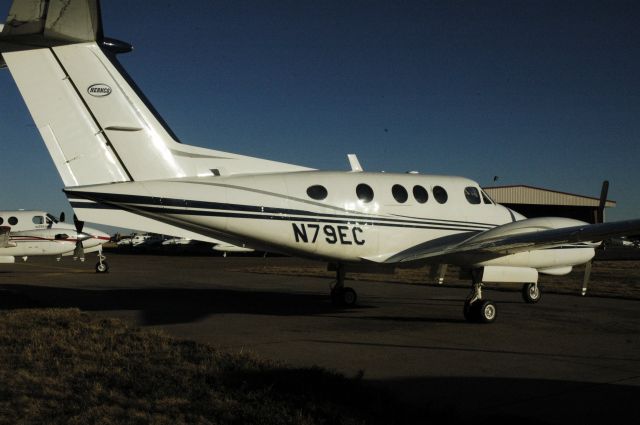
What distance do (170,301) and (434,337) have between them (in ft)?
26.7

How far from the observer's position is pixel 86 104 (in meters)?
10.2

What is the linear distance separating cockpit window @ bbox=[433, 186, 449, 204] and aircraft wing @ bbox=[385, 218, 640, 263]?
910mm

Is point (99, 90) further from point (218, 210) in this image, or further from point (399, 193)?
point (399, 193)

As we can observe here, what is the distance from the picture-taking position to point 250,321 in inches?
475

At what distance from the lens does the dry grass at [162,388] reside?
5414mm

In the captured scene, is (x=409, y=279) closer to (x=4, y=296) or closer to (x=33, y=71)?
(x=4, y=296)

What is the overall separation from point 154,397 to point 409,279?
1954 centimetres

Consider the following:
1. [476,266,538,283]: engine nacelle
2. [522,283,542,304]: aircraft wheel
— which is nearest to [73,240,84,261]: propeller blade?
[522,283,542,304]: aircraft wheel

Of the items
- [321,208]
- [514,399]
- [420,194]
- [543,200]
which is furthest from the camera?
[543,200]

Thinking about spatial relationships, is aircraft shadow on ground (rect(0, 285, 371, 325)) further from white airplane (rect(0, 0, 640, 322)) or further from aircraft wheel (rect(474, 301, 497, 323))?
aircraft wheel (rect(474, 301, 497, 323))

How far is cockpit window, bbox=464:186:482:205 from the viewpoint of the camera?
13.7 meters

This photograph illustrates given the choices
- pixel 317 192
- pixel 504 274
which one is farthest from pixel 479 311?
pixel 317 192

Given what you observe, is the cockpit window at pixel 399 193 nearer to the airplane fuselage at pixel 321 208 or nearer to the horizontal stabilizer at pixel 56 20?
the airplane fuselage at pixel 321 208

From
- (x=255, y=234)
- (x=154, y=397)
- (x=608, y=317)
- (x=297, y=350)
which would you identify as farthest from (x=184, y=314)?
(x=608, y=317)
